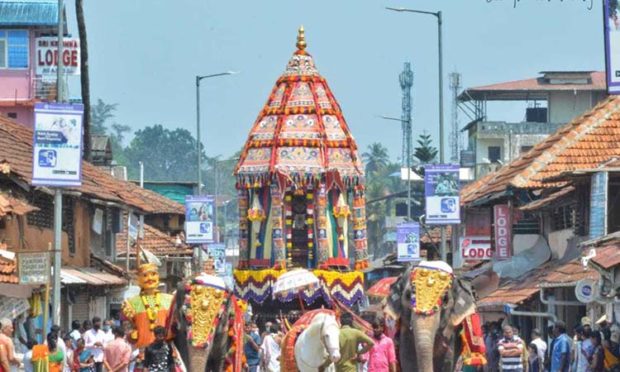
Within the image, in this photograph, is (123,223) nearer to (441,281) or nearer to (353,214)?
(353,214)

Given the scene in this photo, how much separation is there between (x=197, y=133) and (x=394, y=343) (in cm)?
4116

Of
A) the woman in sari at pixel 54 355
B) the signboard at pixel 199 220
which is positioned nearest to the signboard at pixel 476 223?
the signboard at pixel 199 220

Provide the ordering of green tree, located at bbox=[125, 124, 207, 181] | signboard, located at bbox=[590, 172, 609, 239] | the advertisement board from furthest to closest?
green tree, located at bbox=[125, 124, 207, 181], signboard, located at bbox=[590, 172, 609, 239], the advertisement board

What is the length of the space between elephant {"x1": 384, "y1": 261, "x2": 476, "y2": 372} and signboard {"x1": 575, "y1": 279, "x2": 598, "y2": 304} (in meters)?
8.15

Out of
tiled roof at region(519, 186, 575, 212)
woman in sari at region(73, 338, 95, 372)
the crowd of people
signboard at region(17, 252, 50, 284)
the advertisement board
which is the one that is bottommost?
woman in sari at region(73, 338, 95, 372)

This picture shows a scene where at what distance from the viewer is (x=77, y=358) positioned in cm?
3156

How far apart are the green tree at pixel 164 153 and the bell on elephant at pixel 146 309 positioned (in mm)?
155110

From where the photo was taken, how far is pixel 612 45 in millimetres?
23391

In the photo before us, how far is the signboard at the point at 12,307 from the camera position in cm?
3197

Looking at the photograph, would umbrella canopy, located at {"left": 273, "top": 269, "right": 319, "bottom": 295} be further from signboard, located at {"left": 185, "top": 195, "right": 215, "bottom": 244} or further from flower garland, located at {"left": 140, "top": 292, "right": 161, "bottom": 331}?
flower garland, located at {"left": 140, "top": 292, "right": 161, "bottom": 331}

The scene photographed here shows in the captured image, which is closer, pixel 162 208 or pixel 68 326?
pixel 68 326

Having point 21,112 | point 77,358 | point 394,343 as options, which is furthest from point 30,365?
point 21,112

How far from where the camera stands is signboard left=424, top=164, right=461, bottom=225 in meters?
38.3

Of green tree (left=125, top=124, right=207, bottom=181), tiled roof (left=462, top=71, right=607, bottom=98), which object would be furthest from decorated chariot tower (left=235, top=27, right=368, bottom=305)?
green tree (left=125, top=124, right=207, bottom=181)
